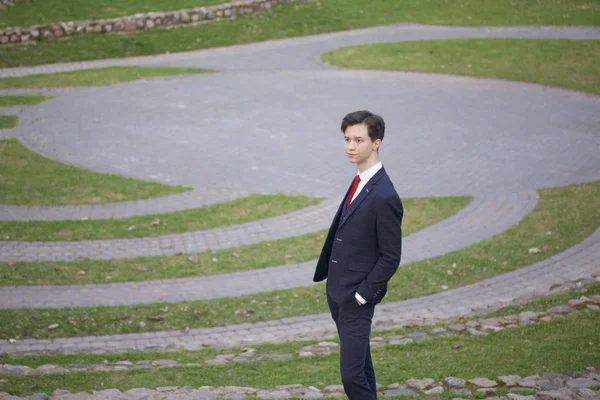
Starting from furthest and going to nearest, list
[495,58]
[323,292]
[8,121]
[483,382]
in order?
[495,58], [8,121], [323,292], [483,382]

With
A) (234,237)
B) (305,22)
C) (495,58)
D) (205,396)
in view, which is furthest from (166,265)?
(305,22)

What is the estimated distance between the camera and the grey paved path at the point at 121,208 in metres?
13.3

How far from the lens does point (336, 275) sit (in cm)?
595

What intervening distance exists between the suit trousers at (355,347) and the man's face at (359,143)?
1152mm

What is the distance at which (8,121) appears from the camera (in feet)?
61.4

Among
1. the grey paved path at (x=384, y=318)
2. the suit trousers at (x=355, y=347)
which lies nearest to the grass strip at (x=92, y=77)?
the grey paved path at (x=384, y=318)

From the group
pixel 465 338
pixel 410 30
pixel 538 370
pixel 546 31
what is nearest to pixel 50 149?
pixel 465 338

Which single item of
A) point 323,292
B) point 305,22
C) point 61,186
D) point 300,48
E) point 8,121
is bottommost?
point 323,292

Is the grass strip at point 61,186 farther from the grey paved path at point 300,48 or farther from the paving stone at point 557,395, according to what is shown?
the paving stone at point 557,395

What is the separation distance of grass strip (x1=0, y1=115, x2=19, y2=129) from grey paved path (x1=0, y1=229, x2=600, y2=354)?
10553 millimetres

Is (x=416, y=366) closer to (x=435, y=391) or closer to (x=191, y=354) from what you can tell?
(x=435, y=391)

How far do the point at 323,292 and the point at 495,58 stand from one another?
15707 mm

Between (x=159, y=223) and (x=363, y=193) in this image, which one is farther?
(x=159, y=223)

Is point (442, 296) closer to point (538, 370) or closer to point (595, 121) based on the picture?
point (538, 370)
